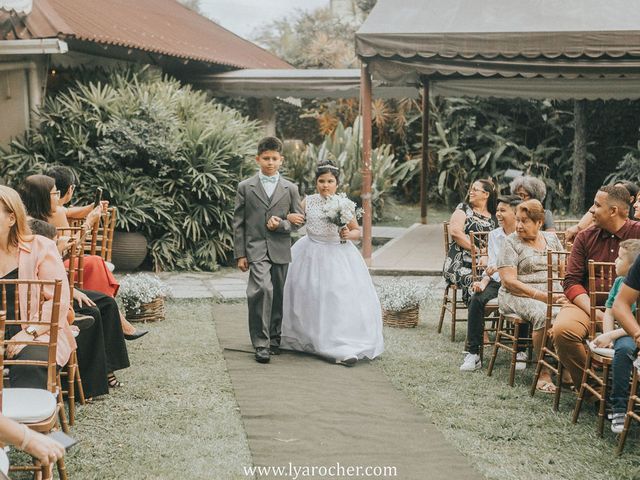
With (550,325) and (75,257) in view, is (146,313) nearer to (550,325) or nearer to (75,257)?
(75,257)

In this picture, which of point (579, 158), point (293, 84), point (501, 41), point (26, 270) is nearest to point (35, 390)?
point (26, 270)

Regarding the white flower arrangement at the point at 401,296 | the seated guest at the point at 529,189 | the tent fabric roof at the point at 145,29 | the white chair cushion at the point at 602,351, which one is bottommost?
the white flower arrangement at the point at 401,296

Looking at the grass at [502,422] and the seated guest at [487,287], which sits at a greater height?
the seated guest at [487,287]

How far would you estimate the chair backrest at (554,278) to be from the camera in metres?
5.40

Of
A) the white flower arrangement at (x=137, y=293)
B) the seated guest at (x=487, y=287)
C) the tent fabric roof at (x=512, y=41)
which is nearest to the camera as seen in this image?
the seated guest at (x=487, y=287)

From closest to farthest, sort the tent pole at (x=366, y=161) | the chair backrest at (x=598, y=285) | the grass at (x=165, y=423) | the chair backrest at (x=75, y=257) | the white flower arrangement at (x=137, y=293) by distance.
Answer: the grass at (x=165, y=423), the chair backrest at (x=598, y=285), the chair backrest at (x=75, y=257), the white flower arrangement at (x=137, y=293), the tent pole at (x=366, y=161)

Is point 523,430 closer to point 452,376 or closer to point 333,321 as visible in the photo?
point 452,376

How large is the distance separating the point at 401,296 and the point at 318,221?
1496 mm

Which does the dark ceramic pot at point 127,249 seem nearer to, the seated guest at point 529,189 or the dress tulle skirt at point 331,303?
the dress tulle skirt at point 331,303

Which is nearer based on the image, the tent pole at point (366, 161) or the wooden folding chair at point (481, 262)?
the wooden folding chair at point (481, 262)

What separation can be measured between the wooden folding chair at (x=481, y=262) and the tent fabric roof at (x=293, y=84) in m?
8.31

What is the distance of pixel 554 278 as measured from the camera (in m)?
5.63

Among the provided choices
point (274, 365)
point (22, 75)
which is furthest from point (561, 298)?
point (22, 75)

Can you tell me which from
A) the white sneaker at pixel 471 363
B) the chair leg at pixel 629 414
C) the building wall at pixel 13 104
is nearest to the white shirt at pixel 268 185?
the white sneaker at pixel 471 363
